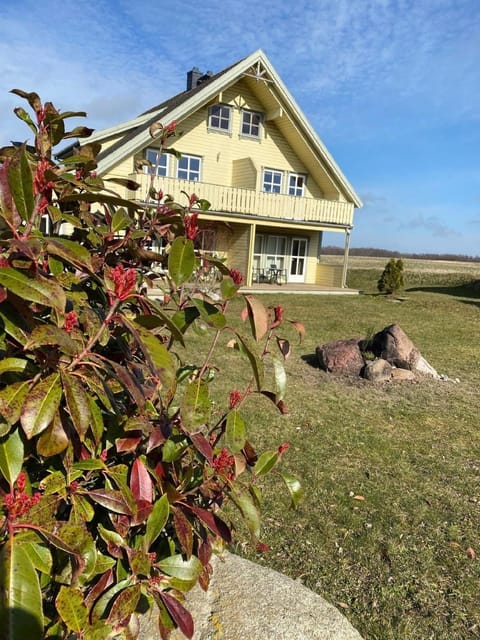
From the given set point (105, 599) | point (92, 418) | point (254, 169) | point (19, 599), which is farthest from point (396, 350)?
point (254, 169)

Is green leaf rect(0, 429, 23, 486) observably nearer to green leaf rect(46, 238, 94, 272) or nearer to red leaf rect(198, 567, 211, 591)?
green leaf rect(46, 238, 94, 272)

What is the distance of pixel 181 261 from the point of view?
118 centimetres

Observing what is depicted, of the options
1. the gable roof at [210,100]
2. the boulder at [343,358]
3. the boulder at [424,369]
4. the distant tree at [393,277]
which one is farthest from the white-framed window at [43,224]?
the distant tree at [393,277]

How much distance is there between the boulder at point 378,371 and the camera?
7211 mm

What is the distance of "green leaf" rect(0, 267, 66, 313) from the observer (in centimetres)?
91

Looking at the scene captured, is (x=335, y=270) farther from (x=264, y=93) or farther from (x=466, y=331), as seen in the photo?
(x=466, y=331)

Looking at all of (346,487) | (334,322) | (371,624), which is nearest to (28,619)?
(371,624)

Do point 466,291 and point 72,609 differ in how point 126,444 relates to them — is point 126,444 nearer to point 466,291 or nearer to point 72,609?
point 72,609

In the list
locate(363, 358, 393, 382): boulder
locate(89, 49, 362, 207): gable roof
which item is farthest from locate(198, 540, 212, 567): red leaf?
locate(89, 49, 362, 207): gable roof

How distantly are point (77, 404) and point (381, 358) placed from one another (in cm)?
719

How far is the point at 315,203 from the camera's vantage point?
69.8 ft

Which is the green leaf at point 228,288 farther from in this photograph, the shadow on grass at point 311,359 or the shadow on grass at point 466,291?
the shadow on grass at point 466,291

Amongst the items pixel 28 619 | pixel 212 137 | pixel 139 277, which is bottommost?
pixel 28 619

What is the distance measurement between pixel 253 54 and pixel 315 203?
636cm
